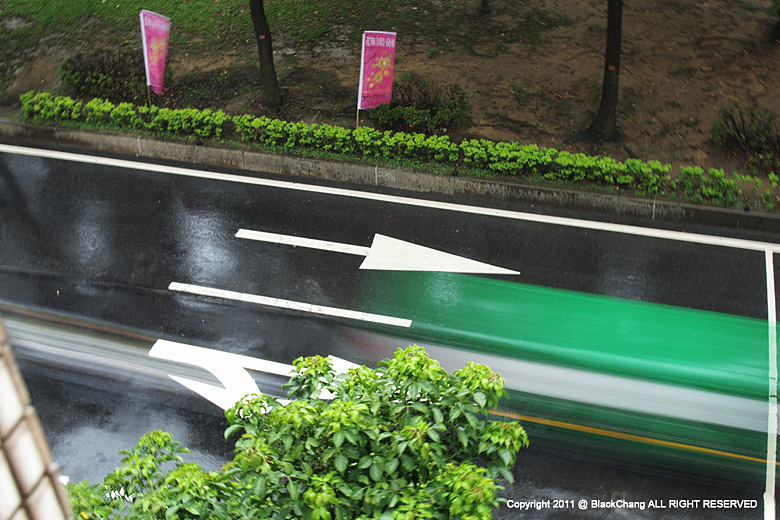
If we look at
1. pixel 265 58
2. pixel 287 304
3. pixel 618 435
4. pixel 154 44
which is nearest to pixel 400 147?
pixel 265 58

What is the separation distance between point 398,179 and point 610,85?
3.67m

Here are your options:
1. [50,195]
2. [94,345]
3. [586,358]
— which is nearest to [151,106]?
[50,195]

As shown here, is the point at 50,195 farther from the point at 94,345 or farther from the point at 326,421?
the point at 326,421

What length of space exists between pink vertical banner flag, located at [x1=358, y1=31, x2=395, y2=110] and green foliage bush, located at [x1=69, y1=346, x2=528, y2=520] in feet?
24.6

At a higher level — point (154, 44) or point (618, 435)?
point (154, 44)

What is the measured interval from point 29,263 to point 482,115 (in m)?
7.25

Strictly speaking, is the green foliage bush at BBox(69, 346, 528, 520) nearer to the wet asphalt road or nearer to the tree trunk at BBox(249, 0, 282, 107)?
the wet asphalt road

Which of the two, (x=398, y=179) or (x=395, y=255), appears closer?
(x=395, y=255)

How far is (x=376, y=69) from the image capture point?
10914 mm

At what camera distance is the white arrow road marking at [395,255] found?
365 inches

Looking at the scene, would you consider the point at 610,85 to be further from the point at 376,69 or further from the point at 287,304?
the point at 287,304

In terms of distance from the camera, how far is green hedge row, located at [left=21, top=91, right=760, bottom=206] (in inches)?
403

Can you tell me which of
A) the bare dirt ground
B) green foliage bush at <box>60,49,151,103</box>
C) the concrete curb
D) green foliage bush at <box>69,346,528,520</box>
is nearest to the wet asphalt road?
the concrete curb

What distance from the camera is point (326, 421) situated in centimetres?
367
